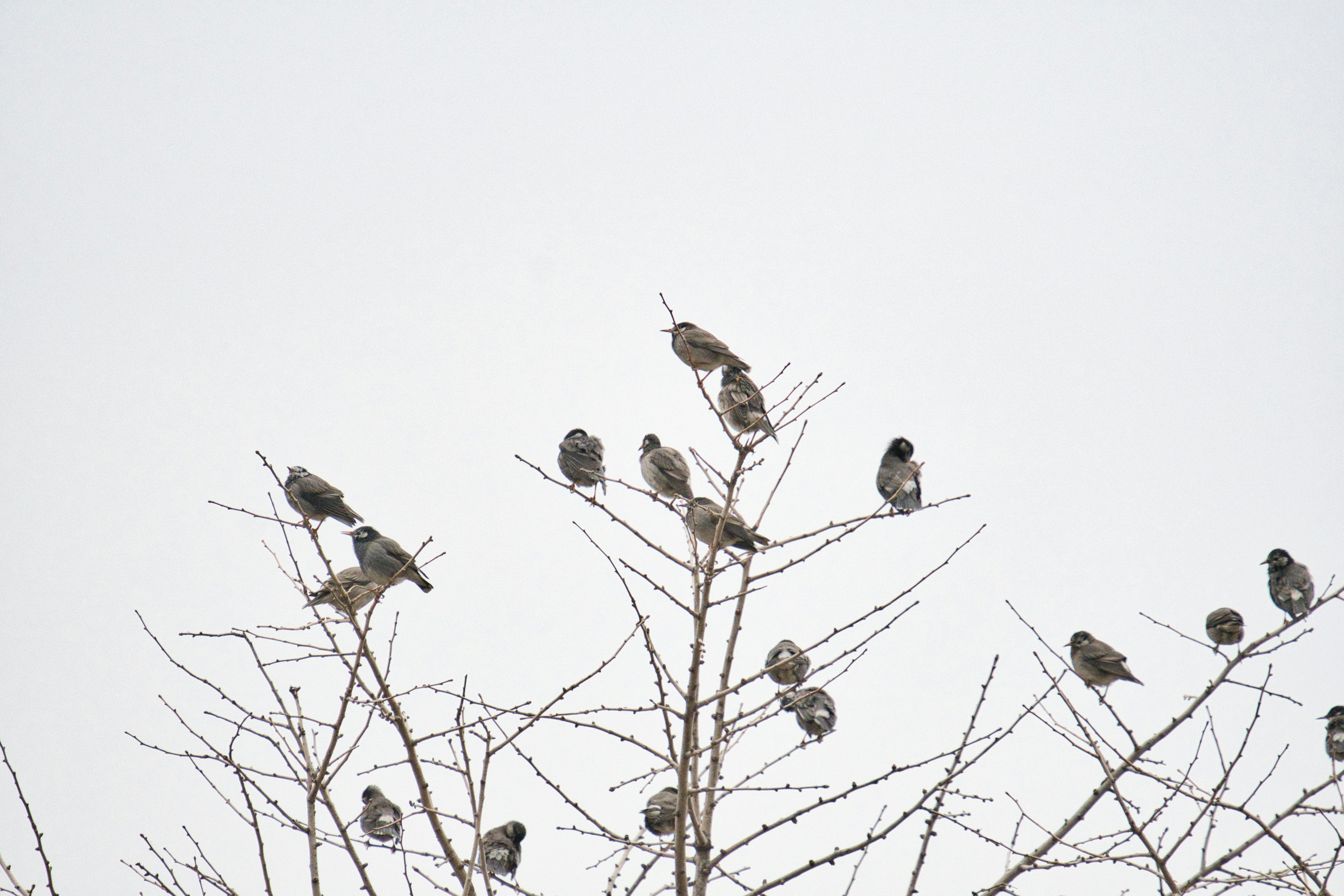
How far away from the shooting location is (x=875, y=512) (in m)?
4.98

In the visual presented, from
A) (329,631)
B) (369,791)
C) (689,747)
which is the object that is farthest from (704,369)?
(689,747)

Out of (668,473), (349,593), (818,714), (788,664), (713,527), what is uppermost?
(668,473)

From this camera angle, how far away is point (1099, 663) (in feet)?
34.3

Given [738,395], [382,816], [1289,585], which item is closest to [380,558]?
[382,816]

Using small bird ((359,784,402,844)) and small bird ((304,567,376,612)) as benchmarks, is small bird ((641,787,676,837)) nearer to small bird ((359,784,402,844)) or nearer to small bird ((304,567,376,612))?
small bird ((359,784,402,844))

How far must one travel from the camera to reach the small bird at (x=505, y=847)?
9797mm

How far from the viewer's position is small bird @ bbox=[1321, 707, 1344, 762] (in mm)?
10500

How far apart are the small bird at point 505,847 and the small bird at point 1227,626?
6.77 meters

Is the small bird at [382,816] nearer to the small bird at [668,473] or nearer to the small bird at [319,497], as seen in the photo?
the small bird at [319,497]

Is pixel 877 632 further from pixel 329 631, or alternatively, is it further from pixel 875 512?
A: pixel 329 631

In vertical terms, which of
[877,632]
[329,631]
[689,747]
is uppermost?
[329,631]

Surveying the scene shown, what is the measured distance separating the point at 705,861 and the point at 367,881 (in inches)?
51.8

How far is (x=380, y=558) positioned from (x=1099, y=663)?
6.63 meters

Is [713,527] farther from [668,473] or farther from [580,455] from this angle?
[580,455]
